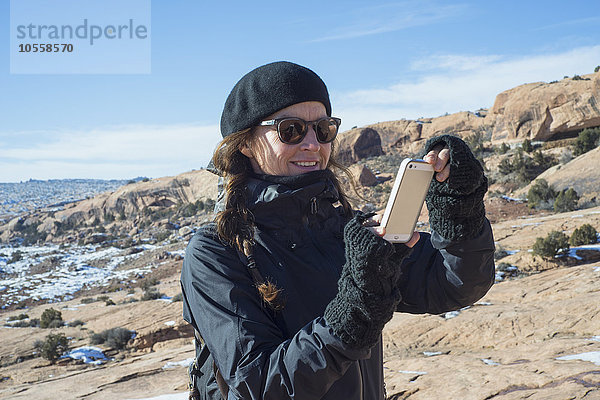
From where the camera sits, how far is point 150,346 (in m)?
9.70

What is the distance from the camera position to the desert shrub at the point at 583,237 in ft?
31.2

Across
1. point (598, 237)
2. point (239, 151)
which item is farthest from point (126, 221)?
point (239, 151)

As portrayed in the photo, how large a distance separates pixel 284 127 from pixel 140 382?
16.9 feet

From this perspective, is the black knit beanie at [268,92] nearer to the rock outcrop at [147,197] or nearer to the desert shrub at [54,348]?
the desert shrub at [54,348]

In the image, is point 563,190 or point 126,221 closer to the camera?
point 563,190

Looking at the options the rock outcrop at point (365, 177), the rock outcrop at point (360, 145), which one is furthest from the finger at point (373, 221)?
the rock outcrop at point (360, 145)

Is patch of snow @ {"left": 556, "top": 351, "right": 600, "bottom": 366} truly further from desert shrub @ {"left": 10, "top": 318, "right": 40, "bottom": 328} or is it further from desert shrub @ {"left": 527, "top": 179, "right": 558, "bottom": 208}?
desert shrub @ {"left": 10, "top": 318, "right": 40, "bottom": 328}

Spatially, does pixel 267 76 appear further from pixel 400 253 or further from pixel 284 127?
pixel 400 253

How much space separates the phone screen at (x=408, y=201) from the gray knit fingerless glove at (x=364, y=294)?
7 cm

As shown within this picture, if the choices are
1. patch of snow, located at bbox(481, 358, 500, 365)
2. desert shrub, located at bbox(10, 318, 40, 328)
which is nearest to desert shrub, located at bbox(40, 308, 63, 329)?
desert shrub, located at bbox(10, 318, 40, 328)

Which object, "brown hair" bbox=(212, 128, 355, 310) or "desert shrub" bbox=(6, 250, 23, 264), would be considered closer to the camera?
"brown hair" bbox=(212, 128, 355, 310)

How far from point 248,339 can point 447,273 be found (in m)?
0.69

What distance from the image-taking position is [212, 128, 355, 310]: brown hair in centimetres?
141

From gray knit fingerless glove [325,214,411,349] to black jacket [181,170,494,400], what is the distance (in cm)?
4
